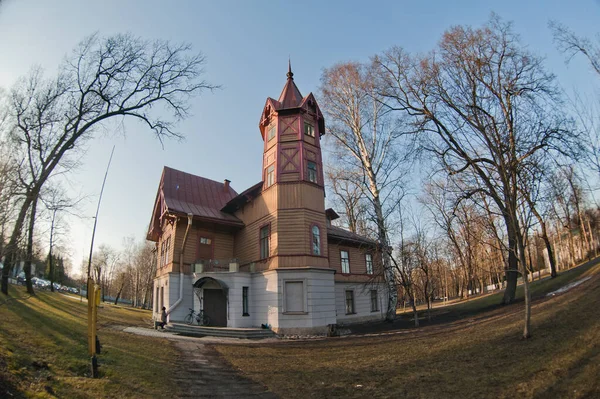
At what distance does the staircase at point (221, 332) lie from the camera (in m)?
18.9

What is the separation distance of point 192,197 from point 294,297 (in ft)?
39.5

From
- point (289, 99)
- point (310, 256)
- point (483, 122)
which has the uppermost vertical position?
point (289, 99)

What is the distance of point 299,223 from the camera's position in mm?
21125

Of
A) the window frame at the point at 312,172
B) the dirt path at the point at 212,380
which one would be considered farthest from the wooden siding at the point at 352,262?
the dirt path at the point at 212,380

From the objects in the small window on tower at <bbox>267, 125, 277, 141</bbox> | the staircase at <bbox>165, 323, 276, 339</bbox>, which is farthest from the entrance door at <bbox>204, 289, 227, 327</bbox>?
the small window on tower at <bbox>267, 125, 277, 141</bbox>

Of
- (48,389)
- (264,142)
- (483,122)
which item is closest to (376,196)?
(264,142)

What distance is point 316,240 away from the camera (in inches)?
846

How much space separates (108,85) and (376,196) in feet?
57.5

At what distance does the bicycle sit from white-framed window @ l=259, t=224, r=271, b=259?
5176mm

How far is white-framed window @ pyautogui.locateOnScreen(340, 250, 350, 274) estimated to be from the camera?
2786 centimetres

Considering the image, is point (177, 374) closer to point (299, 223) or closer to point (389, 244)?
point (299, 223)

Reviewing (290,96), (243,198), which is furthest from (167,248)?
(290,96)

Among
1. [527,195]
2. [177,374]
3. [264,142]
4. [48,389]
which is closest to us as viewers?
[48,389]

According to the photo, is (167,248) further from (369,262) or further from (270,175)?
(369,262)
